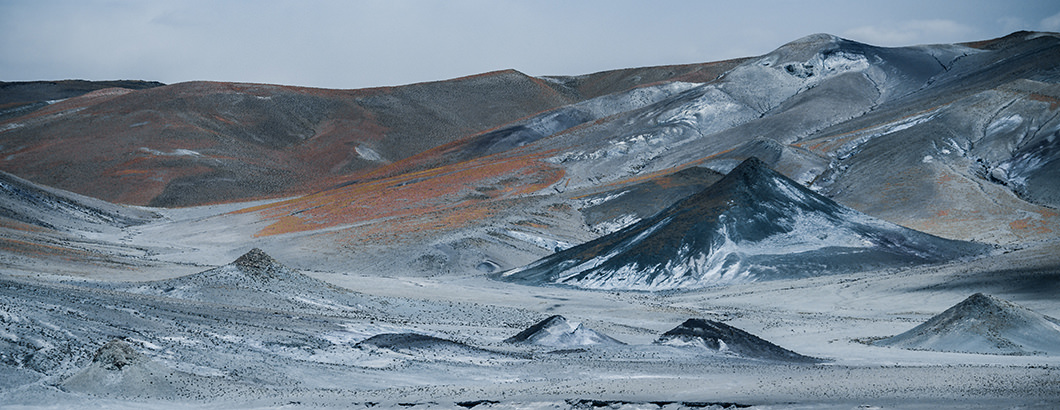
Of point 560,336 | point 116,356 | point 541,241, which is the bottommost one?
point 541,241

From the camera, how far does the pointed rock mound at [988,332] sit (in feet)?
68.0

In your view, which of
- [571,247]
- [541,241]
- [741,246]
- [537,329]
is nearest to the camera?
[537,329]

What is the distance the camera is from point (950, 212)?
154ft

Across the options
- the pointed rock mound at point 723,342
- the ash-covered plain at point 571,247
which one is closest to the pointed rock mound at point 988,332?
the ash-covered plain at point 571,247

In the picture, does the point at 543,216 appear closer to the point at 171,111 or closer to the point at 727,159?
the point at 727,159

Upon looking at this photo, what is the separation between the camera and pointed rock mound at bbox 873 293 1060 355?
2072cm

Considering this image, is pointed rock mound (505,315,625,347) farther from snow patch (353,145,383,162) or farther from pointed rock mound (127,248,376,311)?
snow patch (353,145,383,162)

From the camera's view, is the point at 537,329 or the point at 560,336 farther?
the point at 537,329

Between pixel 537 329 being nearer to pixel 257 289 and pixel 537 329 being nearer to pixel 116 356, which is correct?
pixel 257 289

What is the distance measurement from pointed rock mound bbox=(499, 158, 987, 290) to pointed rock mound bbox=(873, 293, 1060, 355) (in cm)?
1456

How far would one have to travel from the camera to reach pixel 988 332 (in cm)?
2120

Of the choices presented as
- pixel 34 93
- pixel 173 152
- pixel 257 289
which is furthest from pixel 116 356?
pixel 34 93

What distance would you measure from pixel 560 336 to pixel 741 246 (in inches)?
723

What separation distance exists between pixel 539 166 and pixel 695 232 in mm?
32524
